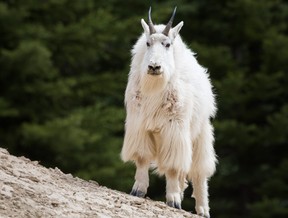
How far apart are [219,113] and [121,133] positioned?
284 cm

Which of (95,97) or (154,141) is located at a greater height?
(95,97)

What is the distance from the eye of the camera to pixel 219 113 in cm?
3114

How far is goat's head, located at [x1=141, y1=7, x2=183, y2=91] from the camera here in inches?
498

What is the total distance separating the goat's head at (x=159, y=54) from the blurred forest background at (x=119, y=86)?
12558 mm

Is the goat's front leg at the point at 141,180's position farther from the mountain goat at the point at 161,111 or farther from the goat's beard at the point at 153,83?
the goat's beard at the point at 153,83

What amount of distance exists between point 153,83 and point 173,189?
1.24 m

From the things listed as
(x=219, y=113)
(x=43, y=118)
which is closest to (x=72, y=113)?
(x=43, y=118)

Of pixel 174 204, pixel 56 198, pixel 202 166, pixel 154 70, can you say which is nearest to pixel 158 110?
pixel 154 70

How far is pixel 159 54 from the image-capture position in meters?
12.8

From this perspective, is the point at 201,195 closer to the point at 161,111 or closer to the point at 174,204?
the point at 174,204

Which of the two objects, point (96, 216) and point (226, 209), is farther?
point (226, 209)

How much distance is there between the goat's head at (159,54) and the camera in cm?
1265

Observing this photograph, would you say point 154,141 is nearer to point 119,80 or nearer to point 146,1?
point 119,80

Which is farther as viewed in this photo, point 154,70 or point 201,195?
point 201,195
